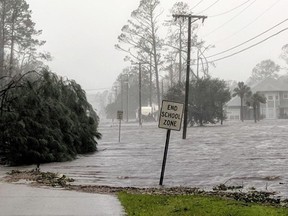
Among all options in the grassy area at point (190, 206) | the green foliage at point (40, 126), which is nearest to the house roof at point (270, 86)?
the green foliage at point (40, 126)

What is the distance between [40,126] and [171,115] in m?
9.12

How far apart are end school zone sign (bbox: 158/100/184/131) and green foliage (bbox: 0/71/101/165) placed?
8.63 m

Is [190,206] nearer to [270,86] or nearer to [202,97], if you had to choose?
[202,97]

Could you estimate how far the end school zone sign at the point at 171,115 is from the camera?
1341cm

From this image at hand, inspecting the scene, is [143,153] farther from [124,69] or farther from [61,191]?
[124,69]

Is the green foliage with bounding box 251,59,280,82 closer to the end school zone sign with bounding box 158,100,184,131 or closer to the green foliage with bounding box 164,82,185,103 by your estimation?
the green foliage with bounding box 164,82,185,103

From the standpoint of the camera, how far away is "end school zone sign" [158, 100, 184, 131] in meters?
13.4

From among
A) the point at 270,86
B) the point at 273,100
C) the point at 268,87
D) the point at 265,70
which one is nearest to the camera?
the point at 273,100

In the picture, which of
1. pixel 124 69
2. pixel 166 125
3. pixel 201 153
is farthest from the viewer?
pixel 124 69

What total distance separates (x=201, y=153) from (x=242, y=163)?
4963 mm

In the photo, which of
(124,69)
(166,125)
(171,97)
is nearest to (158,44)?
(171,97)

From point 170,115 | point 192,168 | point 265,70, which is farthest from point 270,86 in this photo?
point 170,115

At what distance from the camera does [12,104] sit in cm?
2119

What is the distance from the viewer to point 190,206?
9.03m
